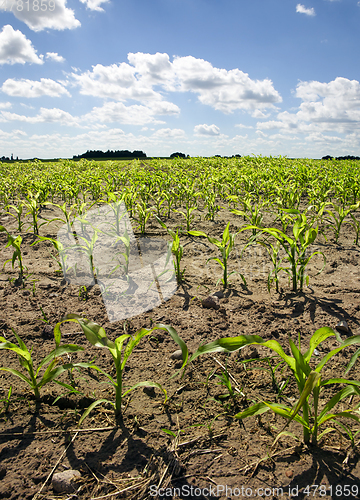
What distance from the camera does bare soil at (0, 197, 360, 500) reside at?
0.96 metres

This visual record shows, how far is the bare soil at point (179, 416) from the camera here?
3.14ft

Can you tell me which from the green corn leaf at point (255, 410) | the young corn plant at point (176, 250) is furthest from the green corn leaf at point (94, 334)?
the young corn plant at point (176, 250)

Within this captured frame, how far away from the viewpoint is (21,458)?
1052mm

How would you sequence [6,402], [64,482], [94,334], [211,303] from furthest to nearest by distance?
1. [211,303]
2. [6,402]
3. [94,334]
4. [64,482]

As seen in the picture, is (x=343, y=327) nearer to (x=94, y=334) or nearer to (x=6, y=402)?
(x=94, y=334)

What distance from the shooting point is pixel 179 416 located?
4.00 ft

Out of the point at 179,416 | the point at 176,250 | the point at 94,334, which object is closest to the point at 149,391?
the point at 179,416

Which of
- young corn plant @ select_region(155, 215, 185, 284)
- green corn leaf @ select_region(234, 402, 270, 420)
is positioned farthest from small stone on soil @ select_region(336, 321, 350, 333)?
young corn plant @ select_region(155, 215, 185, 284)

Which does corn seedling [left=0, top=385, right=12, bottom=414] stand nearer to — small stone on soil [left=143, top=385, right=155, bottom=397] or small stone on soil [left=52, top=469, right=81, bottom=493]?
small stone on soil [left=52, top=469, right=81, bottom=493]

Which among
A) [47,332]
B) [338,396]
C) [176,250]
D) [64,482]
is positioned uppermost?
[176,250]

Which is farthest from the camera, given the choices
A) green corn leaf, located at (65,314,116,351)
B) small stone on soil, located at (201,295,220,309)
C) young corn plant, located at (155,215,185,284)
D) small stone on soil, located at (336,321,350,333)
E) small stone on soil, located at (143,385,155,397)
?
young corn plant, located at (155,215,185,284)

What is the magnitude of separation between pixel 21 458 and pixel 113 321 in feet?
2.89

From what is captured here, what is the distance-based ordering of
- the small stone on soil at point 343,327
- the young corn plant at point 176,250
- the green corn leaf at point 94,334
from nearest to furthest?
the green corn leaf at point 94,334 → the small stone on soil at point 343,327 → the young corn plant at point 176,250

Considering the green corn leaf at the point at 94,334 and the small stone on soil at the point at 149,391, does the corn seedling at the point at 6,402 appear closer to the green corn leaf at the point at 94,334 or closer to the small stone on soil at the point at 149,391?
the green corn leaf at the point at 94,334
